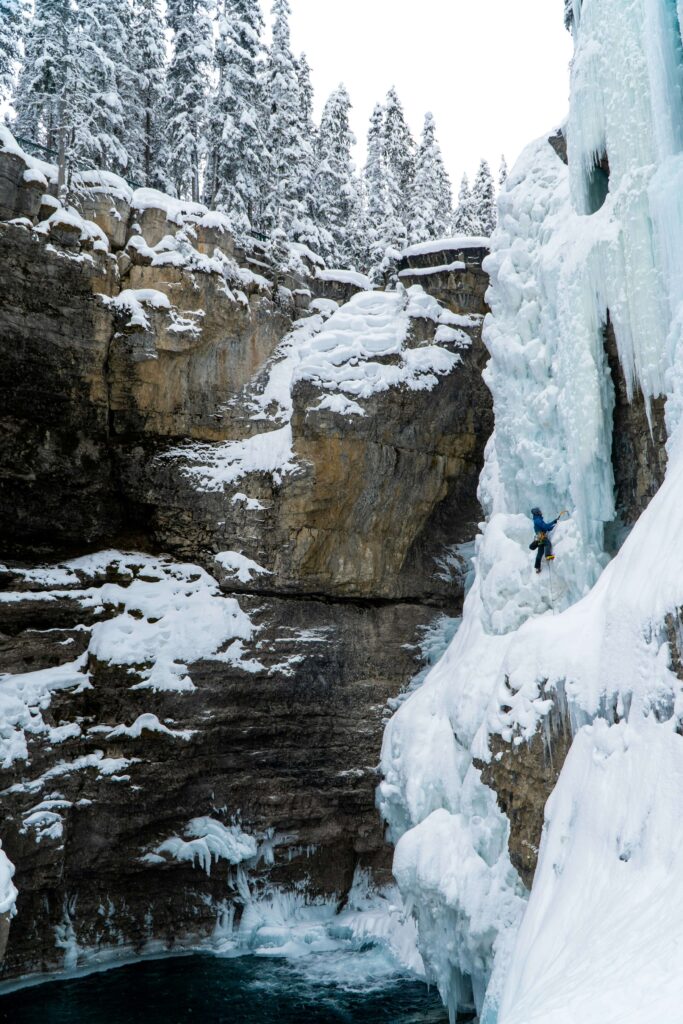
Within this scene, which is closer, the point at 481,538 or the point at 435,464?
the point at 481,538

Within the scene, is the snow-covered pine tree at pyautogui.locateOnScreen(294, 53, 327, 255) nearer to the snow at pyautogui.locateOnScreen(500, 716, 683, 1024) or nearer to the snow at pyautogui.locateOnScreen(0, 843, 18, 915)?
the snow at pyautogui.locateOnScreen(0, 843, 18, 915)

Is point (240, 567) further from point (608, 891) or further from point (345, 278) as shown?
A: point (608, 891)

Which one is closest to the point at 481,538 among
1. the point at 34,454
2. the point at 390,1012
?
the point at 390,1012

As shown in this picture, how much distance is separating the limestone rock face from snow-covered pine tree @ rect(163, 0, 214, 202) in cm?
968

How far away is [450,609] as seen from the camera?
68.8 ft

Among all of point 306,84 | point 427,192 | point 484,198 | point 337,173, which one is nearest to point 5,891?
point 427,192

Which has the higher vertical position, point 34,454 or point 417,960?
point 34,454

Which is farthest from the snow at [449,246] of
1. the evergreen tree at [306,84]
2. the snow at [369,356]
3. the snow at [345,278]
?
the evergreen tree at [306,84]

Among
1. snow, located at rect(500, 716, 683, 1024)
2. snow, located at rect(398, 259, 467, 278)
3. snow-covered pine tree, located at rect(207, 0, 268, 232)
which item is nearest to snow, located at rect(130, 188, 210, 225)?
snow-covered pine tree, located at rect(207, 0, 268, 232)

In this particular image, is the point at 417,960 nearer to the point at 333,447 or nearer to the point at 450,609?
the point at 450,609

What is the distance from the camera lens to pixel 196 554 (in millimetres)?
20406

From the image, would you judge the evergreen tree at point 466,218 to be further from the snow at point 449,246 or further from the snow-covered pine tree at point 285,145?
the snow at point 449,246

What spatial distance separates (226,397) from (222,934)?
12231 millimetres

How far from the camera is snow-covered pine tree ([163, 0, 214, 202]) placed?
92.7 feet
